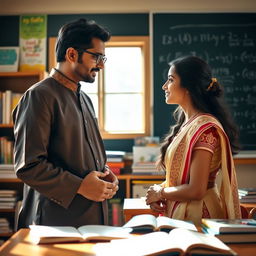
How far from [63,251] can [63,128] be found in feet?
2.34

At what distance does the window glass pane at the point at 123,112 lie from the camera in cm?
418

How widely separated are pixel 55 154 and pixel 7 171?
2050 mm

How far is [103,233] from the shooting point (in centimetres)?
126

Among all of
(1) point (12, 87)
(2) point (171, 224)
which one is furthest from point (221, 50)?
(2) point (171, 224)

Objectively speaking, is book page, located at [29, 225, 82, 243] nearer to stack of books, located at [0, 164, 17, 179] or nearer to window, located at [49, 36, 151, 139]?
stack of books, located at [0, 164, 17, 179]

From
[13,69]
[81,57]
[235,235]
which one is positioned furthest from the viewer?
[13,69]

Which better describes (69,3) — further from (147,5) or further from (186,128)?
(186,128)

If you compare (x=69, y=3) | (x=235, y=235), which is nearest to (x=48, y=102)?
(x=235, y=235)

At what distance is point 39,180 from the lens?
159 cm

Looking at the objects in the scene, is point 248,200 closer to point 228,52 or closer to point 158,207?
point 158,207

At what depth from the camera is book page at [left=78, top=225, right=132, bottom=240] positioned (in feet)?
4.00

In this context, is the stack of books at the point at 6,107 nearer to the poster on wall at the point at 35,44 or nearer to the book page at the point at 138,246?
the poster on wall at the point at 35,44

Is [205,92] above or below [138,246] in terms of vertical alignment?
above

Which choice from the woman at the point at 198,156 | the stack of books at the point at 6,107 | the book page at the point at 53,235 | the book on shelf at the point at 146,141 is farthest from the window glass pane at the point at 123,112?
the book page at the point at 53,235
